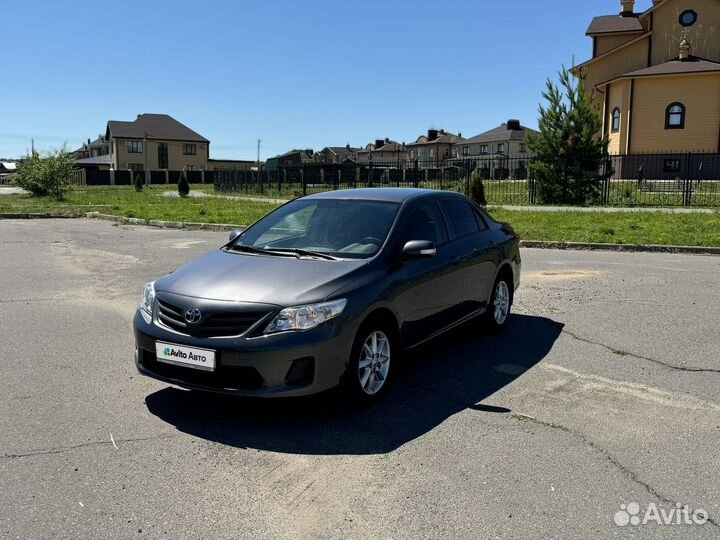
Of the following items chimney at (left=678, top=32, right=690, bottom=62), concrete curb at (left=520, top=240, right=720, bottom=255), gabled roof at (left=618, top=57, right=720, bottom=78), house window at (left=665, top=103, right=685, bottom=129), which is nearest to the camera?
concrete curb at (left=520, top=240, right=720, bottom=255)

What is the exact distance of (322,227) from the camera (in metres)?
5.49

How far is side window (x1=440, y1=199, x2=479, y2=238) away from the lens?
6104 mm

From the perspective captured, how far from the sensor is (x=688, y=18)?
42406 millimetres

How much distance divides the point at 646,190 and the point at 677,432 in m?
26.0

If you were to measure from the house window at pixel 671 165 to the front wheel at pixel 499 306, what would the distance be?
3383cm

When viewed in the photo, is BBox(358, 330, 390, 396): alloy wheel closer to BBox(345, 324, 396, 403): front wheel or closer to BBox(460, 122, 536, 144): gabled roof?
BBox(345, 324, 396, 403): front wheel

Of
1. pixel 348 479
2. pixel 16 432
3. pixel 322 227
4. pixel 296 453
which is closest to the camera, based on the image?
pixel 348 479

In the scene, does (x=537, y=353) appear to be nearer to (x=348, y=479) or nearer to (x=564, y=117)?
(x=348, y=479)

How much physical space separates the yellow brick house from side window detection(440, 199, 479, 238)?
3084cm

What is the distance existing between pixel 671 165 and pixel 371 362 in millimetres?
36988

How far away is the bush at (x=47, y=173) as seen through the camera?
127ft

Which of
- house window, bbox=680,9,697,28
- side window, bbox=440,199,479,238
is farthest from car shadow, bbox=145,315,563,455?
house window, bbox=680,9,697,28

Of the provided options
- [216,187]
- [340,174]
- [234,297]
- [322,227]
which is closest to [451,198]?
[322,227]

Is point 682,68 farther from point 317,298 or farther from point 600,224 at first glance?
point 317,298
